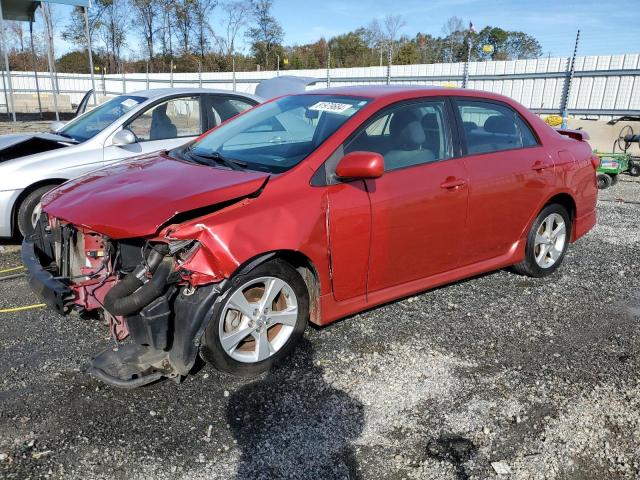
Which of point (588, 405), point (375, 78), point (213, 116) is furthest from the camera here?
point (375, 78)

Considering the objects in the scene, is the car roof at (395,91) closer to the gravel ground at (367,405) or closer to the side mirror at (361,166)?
the side mirror at (361,166)

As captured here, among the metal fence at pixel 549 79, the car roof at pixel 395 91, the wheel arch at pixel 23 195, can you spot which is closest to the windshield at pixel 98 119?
the wheel arch at pixel 23 195

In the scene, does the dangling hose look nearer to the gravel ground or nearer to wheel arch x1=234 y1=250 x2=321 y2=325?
wheel arch x1=234 y1=250 x2=321 y2=325

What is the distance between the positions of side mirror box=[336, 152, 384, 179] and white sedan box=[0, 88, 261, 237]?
3.18 meters

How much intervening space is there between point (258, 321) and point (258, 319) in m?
0.01

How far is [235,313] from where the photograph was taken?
10.2 ft

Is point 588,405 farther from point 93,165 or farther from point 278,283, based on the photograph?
point 93,165

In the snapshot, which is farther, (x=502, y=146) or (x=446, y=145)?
(x=502, y=146)

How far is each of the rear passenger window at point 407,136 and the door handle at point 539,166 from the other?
98cm

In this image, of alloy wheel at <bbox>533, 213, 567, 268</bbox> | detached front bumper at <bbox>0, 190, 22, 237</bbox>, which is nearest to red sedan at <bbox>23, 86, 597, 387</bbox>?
alloy wheel at <bbox>533, 213, 567, 268</bbox>

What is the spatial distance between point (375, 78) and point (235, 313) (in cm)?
1655

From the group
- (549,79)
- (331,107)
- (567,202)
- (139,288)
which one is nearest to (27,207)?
(139,288)

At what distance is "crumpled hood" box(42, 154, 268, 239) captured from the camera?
111 inches

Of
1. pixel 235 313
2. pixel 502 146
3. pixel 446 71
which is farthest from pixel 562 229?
pixel 446 71
